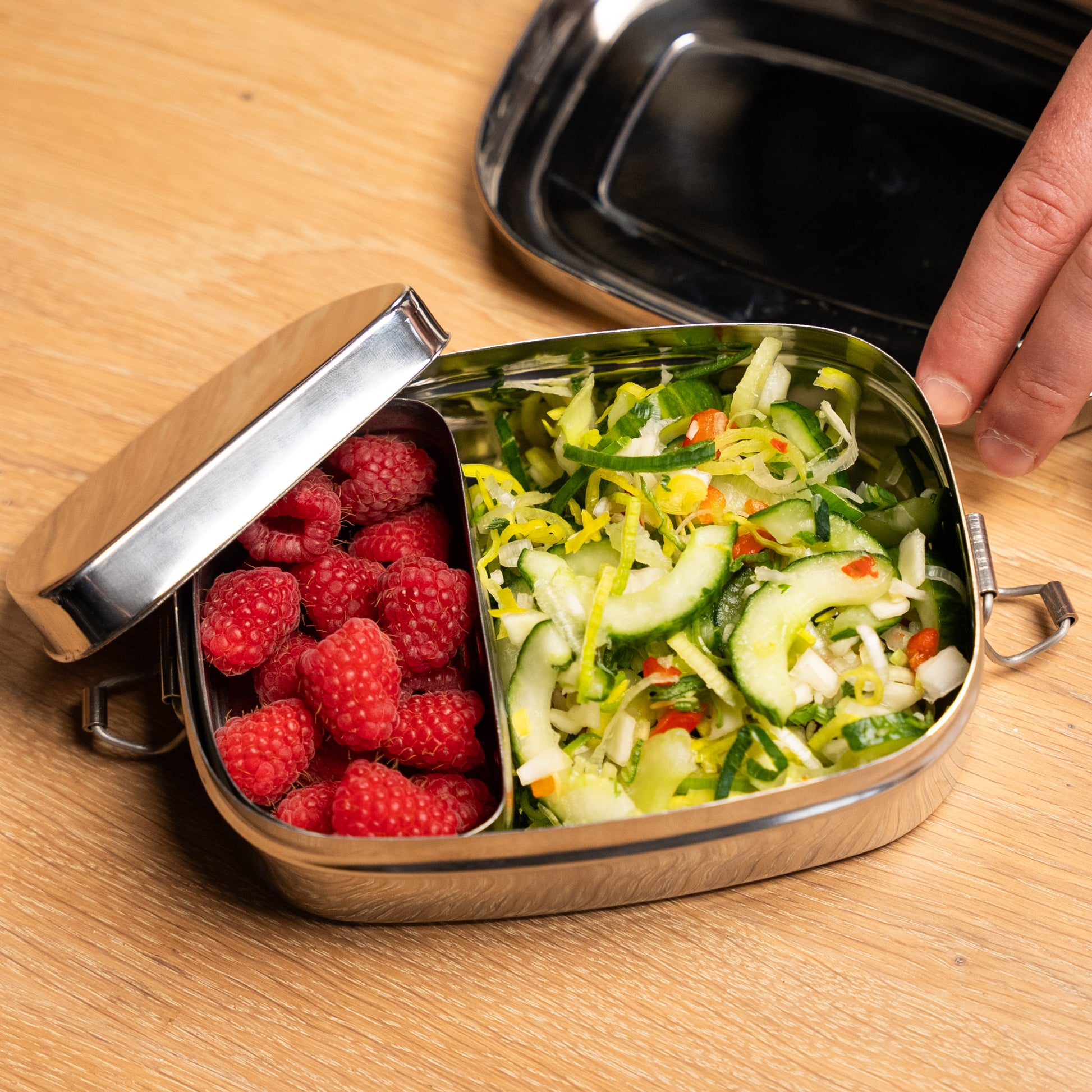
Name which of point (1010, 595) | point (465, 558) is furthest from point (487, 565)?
point (1010, 595)

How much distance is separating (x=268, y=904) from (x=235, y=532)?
1.24ft

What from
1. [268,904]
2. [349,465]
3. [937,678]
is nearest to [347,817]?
[268,904]

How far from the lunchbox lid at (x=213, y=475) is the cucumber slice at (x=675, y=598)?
0.29 m

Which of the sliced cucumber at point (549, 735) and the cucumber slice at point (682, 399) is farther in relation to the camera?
the cucumber slice at point (682, 399)

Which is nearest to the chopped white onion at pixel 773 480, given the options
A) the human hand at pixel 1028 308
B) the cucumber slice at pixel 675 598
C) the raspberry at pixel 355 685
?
the cucumber slice at pixel 675 598

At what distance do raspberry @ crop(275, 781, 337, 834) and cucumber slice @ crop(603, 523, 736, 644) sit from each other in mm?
293

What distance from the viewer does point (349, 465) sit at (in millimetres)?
1011

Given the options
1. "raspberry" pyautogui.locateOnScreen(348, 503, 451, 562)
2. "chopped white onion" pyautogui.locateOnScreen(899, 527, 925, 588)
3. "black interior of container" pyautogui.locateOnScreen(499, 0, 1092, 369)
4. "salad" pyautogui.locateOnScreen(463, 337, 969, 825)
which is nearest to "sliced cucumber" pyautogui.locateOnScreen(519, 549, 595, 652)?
"salad" pyautogui.locateOnScreen(463, 337, 969, 825)

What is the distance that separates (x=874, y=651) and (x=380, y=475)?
51cm

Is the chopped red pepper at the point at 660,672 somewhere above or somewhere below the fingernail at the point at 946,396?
below

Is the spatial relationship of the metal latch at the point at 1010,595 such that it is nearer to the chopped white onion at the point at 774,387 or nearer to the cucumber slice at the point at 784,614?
the cucumber slice at the point at 784,614

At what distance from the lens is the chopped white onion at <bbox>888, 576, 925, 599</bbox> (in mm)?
936

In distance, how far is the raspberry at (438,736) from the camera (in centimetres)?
87

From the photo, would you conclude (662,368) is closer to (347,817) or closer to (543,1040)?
(347,817)
